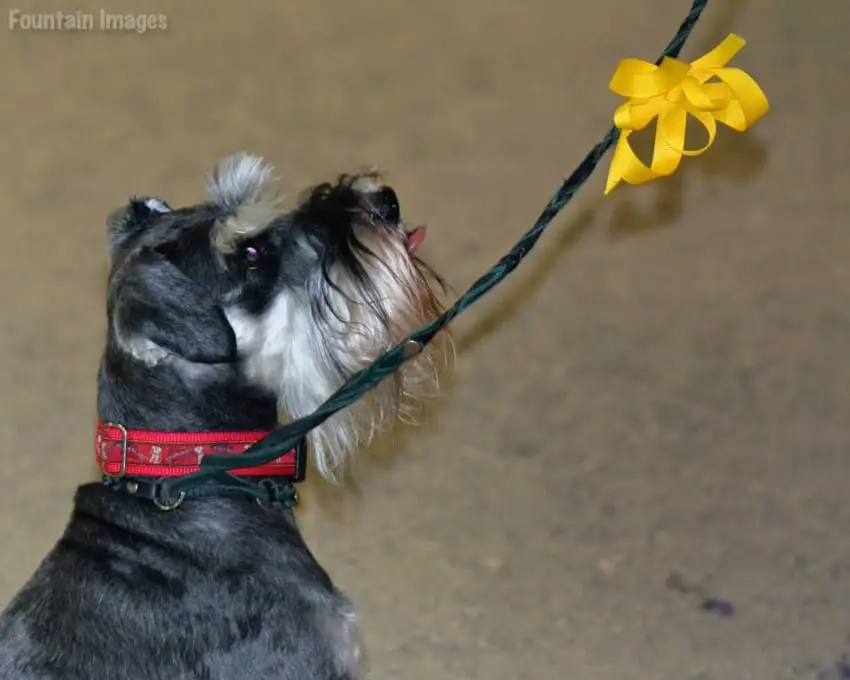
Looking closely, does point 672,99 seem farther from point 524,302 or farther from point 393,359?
point 524,302

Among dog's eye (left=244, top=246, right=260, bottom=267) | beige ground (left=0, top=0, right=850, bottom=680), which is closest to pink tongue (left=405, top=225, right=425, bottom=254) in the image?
dog's eye (left=244, top=246, right=260, bottom=267)

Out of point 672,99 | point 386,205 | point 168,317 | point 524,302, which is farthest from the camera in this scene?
point 524,302

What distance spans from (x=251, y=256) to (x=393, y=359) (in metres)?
0.29

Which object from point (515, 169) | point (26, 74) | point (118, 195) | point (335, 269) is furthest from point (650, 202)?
point (26, 74)

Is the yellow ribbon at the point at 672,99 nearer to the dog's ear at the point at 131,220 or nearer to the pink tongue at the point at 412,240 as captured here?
the pink tongue at the point at 412,240

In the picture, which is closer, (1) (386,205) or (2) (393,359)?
(2) (393,359)

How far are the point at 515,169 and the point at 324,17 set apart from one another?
20.0 inches

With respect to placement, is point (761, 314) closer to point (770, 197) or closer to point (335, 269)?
point (770, 197)

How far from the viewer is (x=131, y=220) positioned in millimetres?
1428

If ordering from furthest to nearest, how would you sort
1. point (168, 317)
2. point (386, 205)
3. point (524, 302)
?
1. point (524, 302)
2. point (386, 205)
3. point (168, 317)

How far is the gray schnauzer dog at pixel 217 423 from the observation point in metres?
1.18

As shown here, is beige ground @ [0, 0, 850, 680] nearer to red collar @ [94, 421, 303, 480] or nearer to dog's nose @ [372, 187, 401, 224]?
dog's nose @ [372, 187, 401, 224]

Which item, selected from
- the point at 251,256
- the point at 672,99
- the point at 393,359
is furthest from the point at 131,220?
the point at 672,99

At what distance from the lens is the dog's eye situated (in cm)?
125
